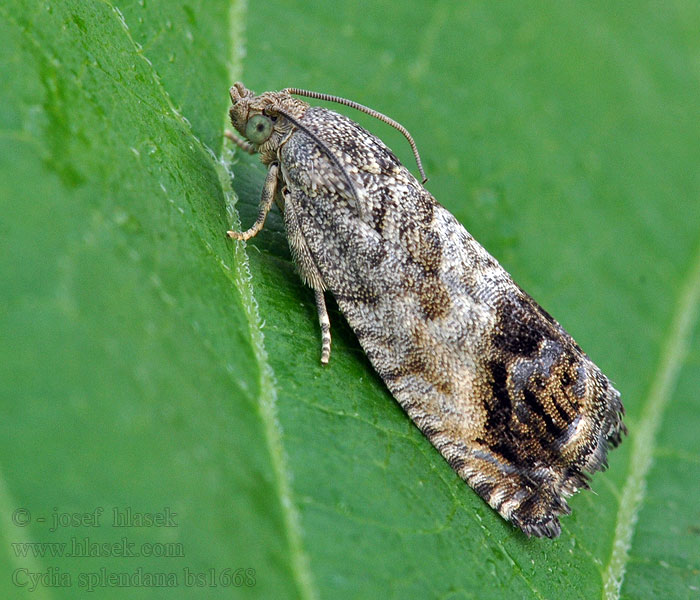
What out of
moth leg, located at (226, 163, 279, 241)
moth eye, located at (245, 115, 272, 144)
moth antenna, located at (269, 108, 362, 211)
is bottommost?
moth leg, located at (226, 163, 279, 241)

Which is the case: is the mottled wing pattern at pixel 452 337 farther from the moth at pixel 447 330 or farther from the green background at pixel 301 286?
the green background at pixel 301 286

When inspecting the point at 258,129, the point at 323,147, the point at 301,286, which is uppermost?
the point at 323,147

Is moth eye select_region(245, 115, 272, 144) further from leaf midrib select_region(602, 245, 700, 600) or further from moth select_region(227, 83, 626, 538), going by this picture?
leaf midrib select_region(602, 245, 700, 600)

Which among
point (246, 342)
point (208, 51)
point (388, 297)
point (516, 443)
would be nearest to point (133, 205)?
point (246, 342)

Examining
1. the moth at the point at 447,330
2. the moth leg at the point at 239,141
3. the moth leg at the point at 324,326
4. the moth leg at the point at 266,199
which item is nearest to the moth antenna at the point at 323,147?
the moth at the point at 447,330

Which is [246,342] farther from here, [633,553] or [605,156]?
[605,156]

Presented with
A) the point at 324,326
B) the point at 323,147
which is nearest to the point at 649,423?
the point at 324,326

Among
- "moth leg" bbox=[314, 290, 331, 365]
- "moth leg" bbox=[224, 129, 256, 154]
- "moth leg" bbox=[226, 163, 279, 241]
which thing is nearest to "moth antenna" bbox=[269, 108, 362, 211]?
"moth leg" bbox=[226, 163, 279, 241]

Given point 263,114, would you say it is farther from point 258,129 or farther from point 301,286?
point 301,286
